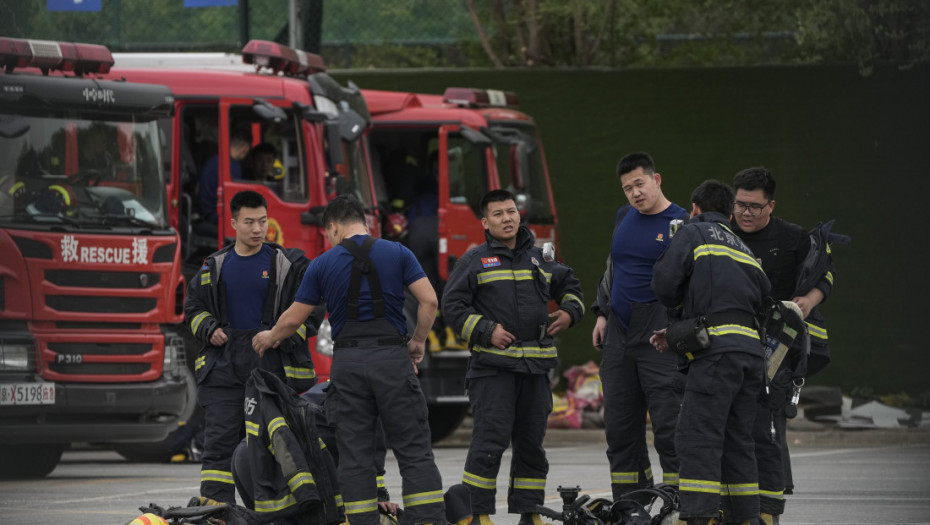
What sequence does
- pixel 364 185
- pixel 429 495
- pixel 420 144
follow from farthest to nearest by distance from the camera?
pixel 420 144 < pixel 364 185 < pixel 429 495

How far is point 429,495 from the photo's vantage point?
8.41 m

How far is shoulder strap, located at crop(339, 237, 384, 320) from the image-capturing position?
8570 mm

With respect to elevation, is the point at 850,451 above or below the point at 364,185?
below

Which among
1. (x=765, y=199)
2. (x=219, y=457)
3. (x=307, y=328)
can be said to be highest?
(x=765, y=199)

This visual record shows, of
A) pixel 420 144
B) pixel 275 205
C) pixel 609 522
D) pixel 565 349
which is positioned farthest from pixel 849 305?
pixel 609 522

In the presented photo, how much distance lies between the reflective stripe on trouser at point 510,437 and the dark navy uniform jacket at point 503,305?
0.12m

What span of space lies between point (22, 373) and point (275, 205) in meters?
2.81

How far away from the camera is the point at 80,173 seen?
43.1 feet

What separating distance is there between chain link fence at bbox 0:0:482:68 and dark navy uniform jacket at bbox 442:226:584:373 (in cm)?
1097

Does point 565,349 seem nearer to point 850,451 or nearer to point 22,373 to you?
point 850,451

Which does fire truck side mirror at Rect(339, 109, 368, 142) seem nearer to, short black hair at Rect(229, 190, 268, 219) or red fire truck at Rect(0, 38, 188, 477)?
red fire truck at Rect(0, 38, 188, 477)

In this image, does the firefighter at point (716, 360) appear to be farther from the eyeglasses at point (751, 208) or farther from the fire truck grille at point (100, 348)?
the fire truck grille at point (100, 348)

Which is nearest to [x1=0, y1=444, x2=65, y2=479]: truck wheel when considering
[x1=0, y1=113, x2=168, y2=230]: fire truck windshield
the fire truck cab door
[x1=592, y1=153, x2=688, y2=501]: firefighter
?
[x1=0, y1=113, x2=168, y2=230]: fire truck windshield

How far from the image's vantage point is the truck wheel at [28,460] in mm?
13945
